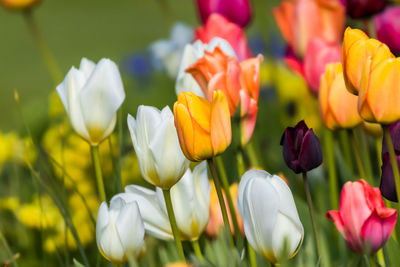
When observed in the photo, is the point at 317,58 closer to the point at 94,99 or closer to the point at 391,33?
the point at 391,33

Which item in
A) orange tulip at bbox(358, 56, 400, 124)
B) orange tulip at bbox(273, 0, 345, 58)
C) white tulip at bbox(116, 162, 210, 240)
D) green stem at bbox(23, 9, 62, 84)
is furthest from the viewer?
green stem at bbox(23, 9, 62, 84)

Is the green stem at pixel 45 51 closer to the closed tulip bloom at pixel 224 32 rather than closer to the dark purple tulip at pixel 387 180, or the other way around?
the closed tulip bloom at pixel 224 32

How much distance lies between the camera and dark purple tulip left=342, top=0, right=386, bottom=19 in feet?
3.63

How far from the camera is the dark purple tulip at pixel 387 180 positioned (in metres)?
0.73

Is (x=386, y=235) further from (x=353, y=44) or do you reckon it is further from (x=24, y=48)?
(x=24, y=48)

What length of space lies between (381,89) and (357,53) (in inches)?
2.2

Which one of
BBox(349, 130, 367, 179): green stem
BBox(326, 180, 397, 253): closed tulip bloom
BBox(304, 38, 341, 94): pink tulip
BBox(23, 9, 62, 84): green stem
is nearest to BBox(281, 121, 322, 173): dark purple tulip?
BBox(326, 180, 397, 253): closed tulip bloom

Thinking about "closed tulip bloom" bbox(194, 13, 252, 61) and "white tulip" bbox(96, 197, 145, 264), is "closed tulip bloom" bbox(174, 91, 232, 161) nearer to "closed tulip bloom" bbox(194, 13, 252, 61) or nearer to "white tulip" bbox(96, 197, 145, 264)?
"white tulip" bbox(96, 197, 145, 264)

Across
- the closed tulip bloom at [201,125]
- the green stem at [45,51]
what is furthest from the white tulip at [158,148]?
the green stem at [45,51]

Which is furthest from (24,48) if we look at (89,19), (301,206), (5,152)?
(301,206)

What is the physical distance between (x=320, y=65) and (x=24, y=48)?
5.13 metres

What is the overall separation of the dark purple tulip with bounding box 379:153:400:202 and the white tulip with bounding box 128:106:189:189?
240 millimetres

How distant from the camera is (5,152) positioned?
1669mm

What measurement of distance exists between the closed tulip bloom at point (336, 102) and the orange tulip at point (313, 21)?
0.30 m
